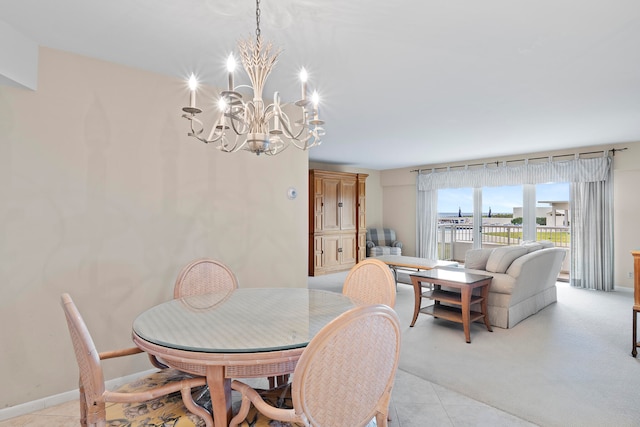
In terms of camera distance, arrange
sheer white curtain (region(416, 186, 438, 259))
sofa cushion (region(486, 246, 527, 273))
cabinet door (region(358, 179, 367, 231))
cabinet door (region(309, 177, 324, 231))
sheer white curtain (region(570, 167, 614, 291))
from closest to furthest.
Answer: sofa cushion (region(486, 246, 527, 273))
sheer white curtain (region(570, 167, 614, 291))
cabinet door (region(309, 177, 324, 231))
cabinet door (region(358, 179, 367, 231))
sheer white curtain (region(416, 186, 438, 259))

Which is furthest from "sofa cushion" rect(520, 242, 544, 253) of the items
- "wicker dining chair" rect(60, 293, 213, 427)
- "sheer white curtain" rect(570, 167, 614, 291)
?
"wicker dining chair" rect(60, 293, 213, 427)

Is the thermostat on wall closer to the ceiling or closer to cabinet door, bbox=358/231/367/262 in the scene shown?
the ceiling

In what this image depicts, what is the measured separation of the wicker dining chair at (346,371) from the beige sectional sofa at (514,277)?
2999mm

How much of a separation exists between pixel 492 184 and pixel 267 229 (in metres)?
5.32

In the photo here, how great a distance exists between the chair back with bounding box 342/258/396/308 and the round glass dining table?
252mm

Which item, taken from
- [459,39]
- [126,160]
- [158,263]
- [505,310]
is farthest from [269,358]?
[505,310]

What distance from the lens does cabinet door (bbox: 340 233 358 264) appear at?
23.9 feet

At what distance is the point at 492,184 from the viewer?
22.2ft

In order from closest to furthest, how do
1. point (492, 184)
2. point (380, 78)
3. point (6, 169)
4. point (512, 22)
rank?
point (512, 22) < point (6, 169) < point (380, 78) < point (492, 184)

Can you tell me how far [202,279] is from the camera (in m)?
2.36

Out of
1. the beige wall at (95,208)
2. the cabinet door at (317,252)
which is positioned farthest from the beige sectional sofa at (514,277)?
the cabinet door at (317,252)

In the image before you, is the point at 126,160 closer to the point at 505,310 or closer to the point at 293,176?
the point at 293,176

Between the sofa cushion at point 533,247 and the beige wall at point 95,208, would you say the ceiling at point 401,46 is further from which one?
the sofa cushion at point 533,247

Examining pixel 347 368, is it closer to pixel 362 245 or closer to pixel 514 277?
pixel 514 277
